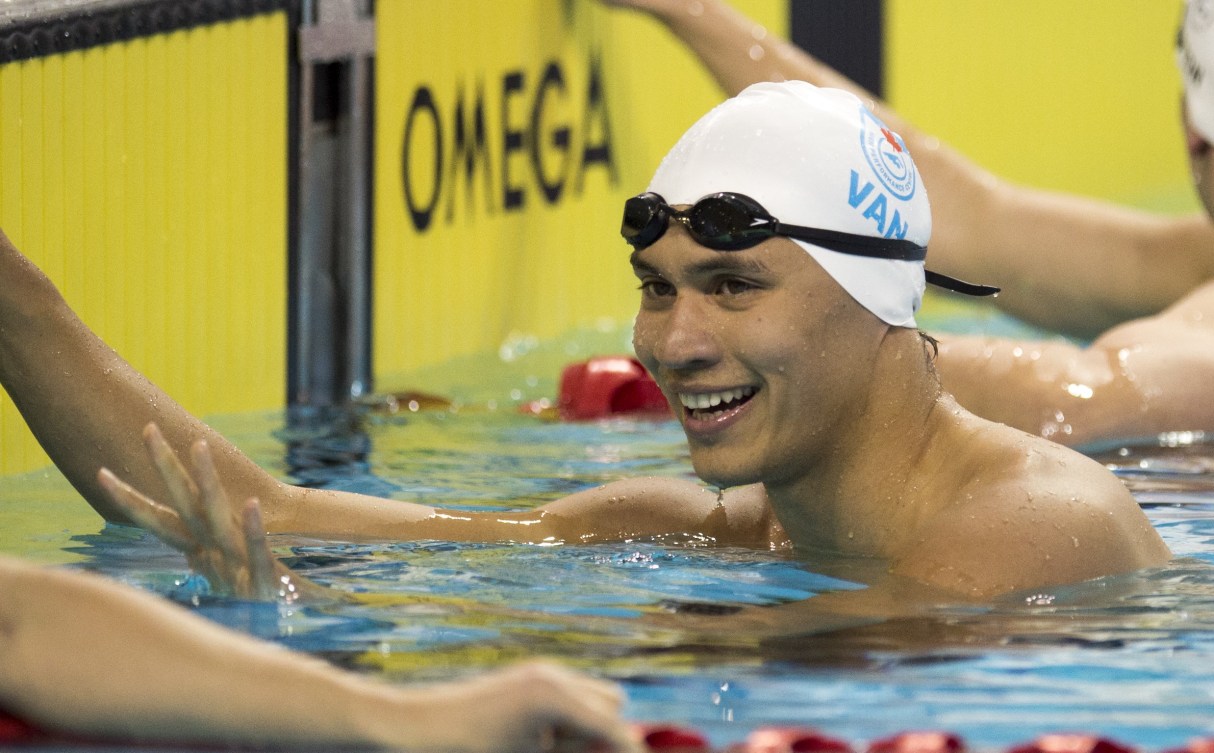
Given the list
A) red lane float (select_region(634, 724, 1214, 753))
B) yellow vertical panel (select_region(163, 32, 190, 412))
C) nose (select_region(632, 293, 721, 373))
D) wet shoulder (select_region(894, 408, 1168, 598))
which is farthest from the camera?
yellow vertical panel (select_region(163, 32, 190, 412))

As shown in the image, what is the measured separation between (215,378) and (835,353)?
9.06ft

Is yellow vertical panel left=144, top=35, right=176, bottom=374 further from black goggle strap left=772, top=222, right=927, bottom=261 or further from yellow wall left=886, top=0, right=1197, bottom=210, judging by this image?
yellow wall left=886, top=0, right=1197, bottom=210

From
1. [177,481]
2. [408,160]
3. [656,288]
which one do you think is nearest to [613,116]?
[408,160]

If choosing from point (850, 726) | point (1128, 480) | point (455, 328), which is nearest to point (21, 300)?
point (850, 726)

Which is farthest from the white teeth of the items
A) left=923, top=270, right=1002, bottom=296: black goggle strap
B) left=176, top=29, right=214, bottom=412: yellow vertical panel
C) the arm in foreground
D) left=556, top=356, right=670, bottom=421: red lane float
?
left=556, top=356, right=670, bottom=421: red lane float

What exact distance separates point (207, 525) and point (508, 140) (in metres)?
4.15

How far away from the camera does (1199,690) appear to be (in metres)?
2.60

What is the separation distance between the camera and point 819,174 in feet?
10.5

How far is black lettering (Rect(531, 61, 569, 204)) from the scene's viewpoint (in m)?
6.90

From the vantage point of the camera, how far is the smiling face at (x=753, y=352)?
305cm

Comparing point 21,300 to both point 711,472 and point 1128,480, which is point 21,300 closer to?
point 711,472

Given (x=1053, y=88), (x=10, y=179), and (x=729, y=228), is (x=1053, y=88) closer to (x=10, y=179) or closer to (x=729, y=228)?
(x=10, y=179)

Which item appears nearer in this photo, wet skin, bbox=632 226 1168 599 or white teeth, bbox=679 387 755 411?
wet skin, bbox=632 226 1168 599

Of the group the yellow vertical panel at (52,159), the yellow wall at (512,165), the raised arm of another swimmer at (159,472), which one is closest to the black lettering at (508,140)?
the yellow wall at (512,165)
